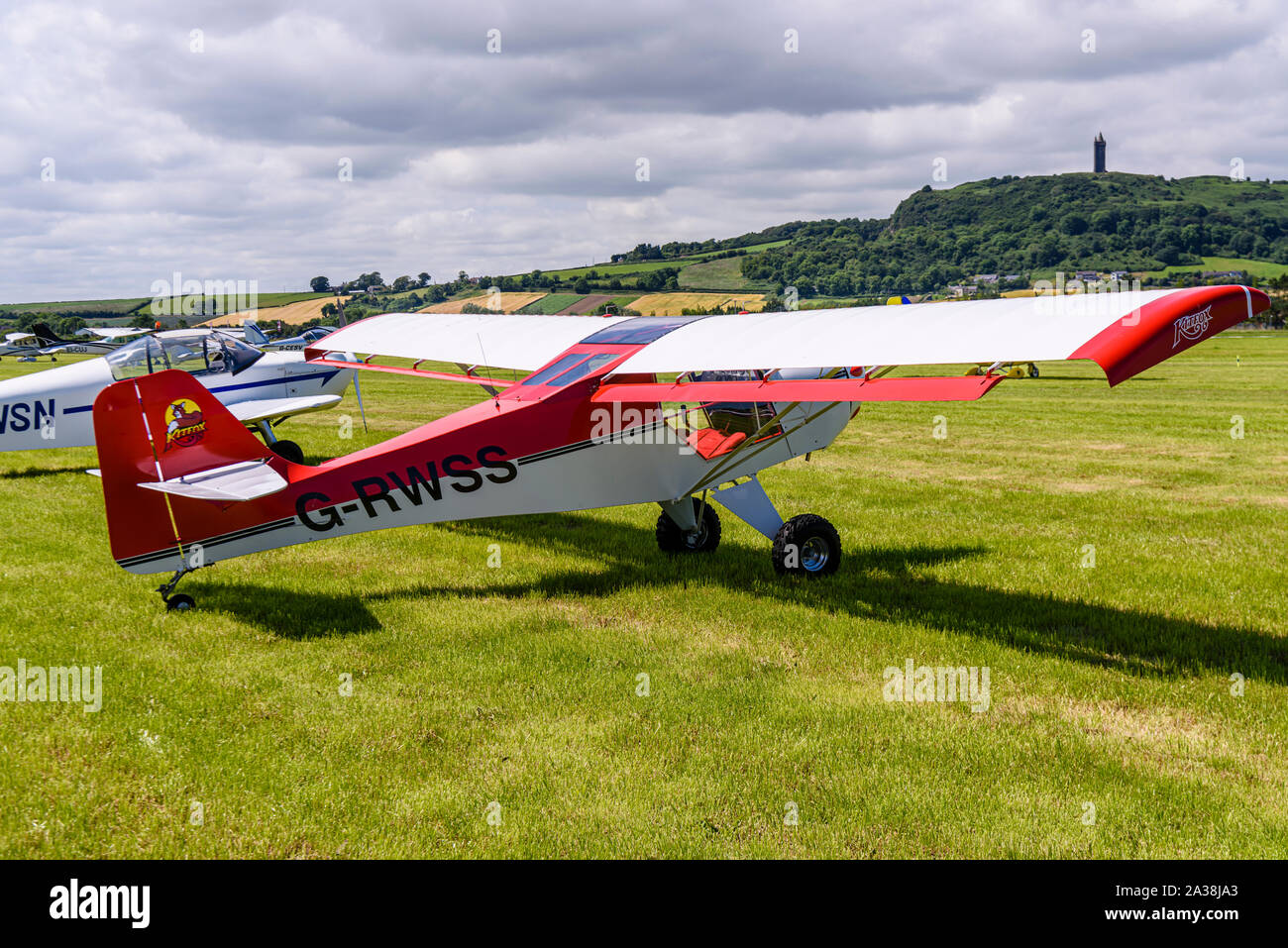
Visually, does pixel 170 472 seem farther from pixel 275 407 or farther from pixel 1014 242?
pixel 1014 242

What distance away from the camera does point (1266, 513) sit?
1080 centimetres

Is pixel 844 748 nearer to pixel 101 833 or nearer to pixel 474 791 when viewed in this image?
pixel 474 791

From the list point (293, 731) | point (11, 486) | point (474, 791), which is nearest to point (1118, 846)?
point (474, 791)

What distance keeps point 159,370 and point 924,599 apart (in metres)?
10.1

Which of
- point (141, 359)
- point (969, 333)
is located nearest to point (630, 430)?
point (969, 333)

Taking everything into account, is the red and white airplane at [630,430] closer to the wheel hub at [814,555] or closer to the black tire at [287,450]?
the wheel hub at [814,555]

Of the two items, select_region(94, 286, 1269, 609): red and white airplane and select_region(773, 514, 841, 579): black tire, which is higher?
select_region(94, 286, 1269, 609): red and white airplane

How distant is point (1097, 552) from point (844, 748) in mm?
5487

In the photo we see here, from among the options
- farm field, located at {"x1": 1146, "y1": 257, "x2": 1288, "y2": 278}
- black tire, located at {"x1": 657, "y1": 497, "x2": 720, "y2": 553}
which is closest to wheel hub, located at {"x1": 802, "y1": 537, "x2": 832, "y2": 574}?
black tire, located at {"x1": 657, "y1": 497, "x2": 720, "y2": 553}

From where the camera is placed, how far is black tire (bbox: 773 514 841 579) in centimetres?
816

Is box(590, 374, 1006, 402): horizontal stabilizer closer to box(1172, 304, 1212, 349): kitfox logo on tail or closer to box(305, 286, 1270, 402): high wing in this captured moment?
box(305, 286, 1270, 402): high wing

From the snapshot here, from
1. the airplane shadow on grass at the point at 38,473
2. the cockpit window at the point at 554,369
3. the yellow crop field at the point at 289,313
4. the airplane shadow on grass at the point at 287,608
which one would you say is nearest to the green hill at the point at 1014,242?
the yellow crop field at the point at 289,313

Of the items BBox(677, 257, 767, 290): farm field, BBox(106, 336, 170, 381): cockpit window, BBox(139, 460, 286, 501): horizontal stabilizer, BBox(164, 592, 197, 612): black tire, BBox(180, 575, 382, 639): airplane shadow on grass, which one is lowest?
BBox(180, 575, 382, 639): airplane shadow on grass

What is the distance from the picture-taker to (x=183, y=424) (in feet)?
22.2
